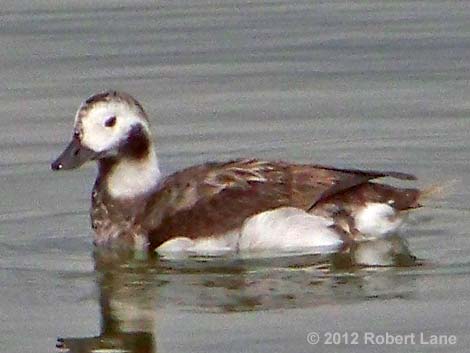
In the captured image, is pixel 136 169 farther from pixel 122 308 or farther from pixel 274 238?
pixel 122 308

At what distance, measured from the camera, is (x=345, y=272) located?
12.3 metres

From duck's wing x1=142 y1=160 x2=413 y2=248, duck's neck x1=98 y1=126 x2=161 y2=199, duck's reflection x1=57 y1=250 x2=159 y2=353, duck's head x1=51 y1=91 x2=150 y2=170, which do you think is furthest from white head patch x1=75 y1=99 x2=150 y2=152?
duck's reflection x1=57 y1=250 x2=159 y2=353

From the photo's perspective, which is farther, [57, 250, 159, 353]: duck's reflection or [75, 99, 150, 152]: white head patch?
[75, 99, 150, 152]: white head patch

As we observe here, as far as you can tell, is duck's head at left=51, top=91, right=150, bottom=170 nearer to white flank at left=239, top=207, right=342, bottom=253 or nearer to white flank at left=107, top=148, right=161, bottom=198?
white flank at left=107, top=148, right=161, bottom=198

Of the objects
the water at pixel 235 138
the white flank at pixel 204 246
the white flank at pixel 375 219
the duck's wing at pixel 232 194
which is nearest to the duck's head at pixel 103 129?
the duck's wing at pixel 232 194

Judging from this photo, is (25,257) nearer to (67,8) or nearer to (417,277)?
(417,277)

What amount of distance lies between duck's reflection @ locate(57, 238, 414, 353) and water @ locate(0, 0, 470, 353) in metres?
0.02

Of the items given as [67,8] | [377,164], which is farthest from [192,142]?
[67,8]

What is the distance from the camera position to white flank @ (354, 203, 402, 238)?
12.8 m

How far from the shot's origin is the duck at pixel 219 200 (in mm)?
12672

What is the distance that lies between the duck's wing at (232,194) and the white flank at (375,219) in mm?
190

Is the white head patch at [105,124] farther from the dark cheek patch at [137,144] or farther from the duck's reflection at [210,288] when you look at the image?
the duck's reflection at [210,288]

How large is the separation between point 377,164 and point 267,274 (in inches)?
96.2

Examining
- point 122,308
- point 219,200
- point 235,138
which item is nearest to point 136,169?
point 219,200
